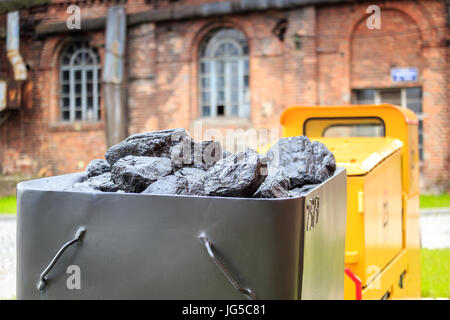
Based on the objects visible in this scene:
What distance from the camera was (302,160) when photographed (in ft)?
8.23

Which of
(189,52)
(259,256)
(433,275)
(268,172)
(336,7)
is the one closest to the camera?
(259,256)

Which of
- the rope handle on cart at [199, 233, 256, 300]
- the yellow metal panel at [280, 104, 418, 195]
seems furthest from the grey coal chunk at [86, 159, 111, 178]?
the yellow metal panel at [280, 104, 418, 195]

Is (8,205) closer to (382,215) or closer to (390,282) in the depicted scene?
(390,282)

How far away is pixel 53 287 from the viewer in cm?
193

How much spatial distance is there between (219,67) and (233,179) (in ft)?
43.6

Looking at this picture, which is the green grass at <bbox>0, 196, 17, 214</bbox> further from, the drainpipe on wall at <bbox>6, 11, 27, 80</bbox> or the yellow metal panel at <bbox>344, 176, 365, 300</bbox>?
the yellow metal panel at <bbox>344, 176, 365, 300</bbox>

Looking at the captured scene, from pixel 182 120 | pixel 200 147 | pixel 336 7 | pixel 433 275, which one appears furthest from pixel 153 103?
pixel 200 147

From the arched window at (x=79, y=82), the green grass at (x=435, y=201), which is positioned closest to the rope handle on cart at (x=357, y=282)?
the green grass at (x=435, y=201)

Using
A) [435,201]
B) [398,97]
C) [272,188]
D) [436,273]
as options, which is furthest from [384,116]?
[398,97]

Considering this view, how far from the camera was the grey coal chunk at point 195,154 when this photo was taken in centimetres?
236

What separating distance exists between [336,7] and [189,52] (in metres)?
3.85
